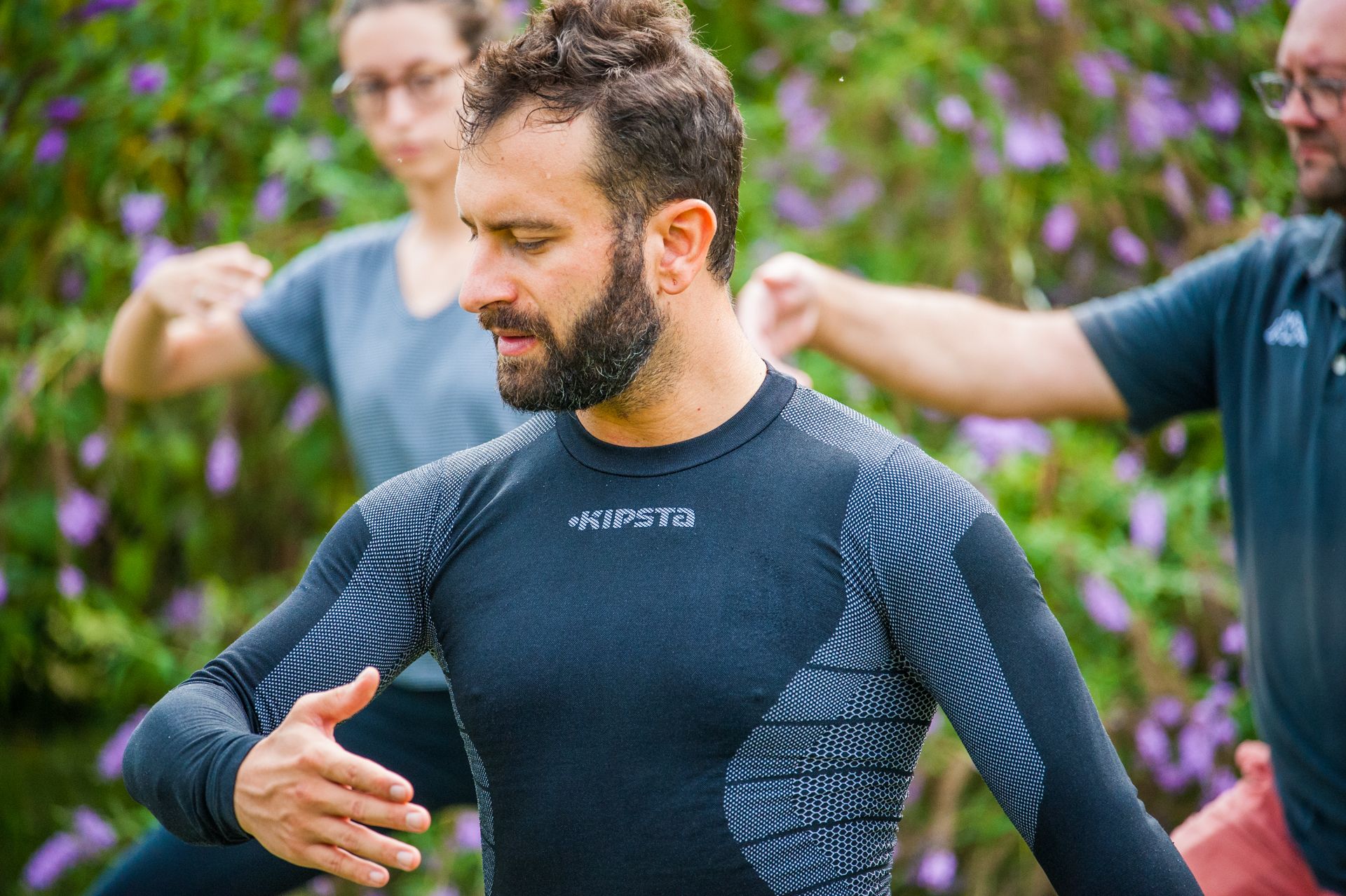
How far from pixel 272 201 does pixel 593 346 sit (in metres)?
2.84

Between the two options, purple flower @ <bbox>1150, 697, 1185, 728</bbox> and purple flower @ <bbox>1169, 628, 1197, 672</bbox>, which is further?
purple flower @ <bbox>1169, 628, 1197, 672</bbox>

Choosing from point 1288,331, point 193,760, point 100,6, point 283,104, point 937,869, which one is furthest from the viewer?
point 100,6

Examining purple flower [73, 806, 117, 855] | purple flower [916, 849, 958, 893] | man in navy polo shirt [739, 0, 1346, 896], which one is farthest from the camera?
purple flower [73, 806, 117, 855]

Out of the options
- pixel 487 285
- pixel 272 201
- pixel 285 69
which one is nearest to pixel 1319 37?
pixel 487 285

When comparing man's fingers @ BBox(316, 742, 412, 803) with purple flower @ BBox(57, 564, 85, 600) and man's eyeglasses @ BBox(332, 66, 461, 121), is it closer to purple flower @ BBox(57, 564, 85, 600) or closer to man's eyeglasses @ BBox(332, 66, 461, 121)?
man's eyeglasses @ BBox(332, 66, 461, 121)

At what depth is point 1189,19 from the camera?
13.7 feet

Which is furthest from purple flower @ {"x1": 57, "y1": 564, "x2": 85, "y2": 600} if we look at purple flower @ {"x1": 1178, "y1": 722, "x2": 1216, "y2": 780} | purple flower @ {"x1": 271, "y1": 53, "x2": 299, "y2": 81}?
purple flower @ {"x1": 1178, "y1": 722, "x2": 1216, "y2": 780}

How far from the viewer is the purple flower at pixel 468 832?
12.0 ft

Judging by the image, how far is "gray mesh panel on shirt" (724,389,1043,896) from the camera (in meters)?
1.64

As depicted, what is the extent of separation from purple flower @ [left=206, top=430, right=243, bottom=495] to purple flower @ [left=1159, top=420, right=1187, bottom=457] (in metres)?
2.61

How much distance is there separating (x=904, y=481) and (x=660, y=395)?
31 centimetres

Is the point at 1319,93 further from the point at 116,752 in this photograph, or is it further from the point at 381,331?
the point at 116,752

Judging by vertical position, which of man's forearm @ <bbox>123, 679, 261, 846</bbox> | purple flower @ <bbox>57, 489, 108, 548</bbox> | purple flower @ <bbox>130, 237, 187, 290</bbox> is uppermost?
man's forearm @ <bbox>123, 679, 261, 846</bbox>

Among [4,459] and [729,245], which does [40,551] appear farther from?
[729,245]
